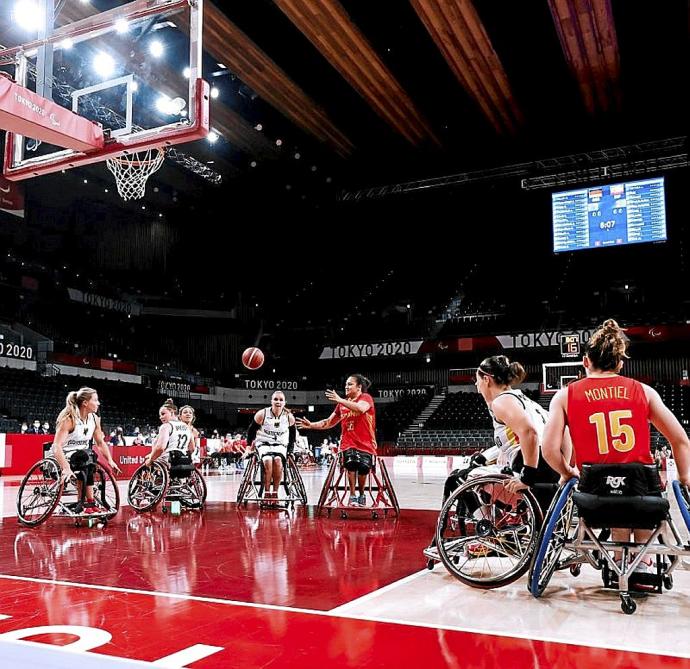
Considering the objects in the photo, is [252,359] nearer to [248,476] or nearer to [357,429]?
[248,476]

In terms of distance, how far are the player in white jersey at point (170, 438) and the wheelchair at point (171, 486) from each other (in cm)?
6

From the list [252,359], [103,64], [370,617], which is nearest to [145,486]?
[252,359]

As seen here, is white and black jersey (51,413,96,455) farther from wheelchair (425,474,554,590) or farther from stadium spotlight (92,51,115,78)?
wheelchair (425,474,554,590)

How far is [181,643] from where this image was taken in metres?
2.56

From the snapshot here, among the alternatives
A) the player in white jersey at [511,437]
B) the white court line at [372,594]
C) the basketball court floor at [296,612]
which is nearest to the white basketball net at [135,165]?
the basketball court floor at [296,612]

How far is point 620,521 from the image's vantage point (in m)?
3.00

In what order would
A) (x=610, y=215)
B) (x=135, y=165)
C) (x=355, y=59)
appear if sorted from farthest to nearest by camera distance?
(x=610, y=215) → (x=355, y=59) → (x=135, y=165)

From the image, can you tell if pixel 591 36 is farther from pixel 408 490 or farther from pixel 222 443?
pixel 222 443

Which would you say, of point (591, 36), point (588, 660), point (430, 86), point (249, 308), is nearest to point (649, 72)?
point (591, 36)

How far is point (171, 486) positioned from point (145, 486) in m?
0.29

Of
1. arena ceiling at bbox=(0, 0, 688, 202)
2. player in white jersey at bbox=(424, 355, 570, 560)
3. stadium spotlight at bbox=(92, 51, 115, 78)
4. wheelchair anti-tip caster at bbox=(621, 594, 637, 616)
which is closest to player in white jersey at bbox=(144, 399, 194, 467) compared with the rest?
stadium spotlight at bbox=(92, 51, 115, 78)

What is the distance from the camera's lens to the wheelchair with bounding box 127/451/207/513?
291 inches

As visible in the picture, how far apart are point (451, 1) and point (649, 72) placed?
16.7 ft

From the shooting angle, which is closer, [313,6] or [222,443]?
[313,6]
